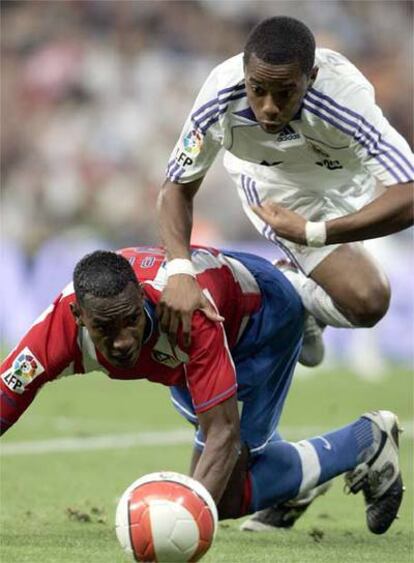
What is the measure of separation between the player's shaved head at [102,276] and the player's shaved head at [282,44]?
3.71ft

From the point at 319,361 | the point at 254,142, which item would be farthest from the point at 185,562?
the point at 319,361

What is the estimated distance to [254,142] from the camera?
23.9 feet

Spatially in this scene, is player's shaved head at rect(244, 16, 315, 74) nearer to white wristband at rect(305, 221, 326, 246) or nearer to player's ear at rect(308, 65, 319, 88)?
player's ear at rect(308, 65, 319, 88)

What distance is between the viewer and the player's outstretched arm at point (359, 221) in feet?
22.1

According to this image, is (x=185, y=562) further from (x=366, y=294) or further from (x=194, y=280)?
(x=366, y=294)

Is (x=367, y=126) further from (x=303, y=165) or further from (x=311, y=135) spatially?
(x=303, y=165)

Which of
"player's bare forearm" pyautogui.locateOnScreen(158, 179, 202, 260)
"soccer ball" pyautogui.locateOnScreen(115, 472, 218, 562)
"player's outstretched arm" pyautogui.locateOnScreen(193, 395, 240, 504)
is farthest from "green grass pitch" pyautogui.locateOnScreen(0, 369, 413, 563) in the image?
"player's bare forearm" pyautogui.locateOnScreen(158, 179, 202, 260)

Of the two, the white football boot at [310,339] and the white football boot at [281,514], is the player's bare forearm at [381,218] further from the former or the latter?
the white football boot at [281,514]

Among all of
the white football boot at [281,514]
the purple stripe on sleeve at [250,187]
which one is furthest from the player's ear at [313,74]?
the white football boot at [281,514]

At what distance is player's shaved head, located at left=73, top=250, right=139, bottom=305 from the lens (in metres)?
5.99

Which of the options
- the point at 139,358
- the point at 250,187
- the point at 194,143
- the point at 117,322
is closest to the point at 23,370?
the point at 139,358

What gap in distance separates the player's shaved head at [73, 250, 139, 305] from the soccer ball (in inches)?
32.8

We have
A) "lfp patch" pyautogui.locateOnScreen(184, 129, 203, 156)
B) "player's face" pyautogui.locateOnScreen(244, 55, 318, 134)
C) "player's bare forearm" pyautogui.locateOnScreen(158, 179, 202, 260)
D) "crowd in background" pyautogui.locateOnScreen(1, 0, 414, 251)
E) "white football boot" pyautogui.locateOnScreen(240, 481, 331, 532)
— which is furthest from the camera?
"crowd in background" pyautogui.locateOnScreen(1, 0, 414, 251)

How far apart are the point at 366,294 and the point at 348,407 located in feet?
18.7
